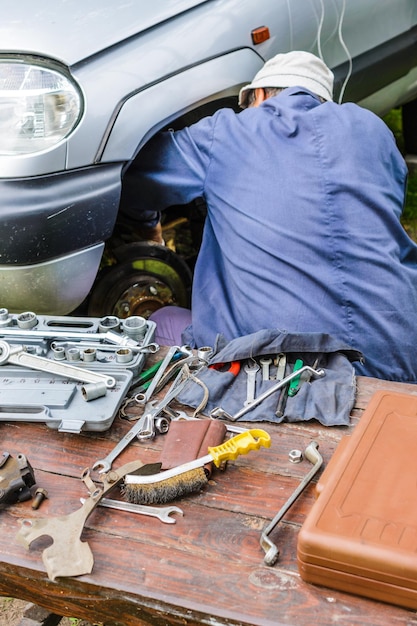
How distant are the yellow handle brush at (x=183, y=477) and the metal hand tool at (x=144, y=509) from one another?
1 cm

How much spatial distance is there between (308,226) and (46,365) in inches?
32.8

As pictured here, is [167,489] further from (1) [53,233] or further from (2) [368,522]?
(1) [53,233]

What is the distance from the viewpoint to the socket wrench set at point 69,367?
1.70 meters

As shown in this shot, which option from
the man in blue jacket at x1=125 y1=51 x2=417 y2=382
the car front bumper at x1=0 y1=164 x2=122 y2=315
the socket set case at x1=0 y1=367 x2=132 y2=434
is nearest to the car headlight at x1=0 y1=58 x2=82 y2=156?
the car front bumper at x1=0 y1=164 x2=122 y2=315

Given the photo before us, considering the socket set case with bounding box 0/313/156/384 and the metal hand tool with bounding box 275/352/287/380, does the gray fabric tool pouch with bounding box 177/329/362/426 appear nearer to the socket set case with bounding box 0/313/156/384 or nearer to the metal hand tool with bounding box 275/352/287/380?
the metal hand tool with bounding box 275/352/287/380

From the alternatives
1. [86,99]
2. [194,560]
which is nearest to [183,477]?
[194,560]

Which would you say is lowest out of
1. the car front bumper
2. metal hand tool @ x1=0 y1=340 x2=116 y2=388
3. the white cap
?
metal hand tool @ x1=0 y1=340 x2=116 y2=388

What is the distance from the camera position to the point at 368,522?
1280 mm

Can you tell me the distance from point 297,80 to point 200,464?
135 cm

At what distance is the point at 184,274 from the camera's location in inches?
111

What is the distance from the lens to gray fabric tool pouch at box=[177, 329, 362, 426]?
69.1 inches

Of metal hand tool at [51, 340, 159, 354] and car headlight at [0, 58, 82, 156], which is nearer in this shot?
metal hand tool at [51, 340, 159, 354]

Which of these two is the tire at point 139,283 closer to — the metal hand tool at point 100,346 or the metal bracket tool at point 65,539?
the metal hand tool at point 100,346

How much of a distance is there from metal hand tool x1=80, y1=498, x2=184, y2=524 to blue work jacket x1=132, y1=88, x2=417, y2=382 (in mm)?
760
